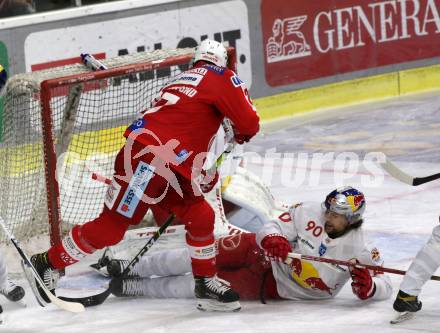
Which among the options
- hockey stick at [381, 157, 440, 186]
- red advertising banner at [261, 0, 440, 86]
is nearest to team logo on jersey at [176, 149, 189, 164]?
hockey stick at [381, 157, 440, 186]

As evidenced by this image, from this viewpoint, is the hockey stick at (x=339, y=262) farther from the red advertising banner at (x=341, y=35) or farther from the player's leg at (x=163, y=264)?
the red advertising banner at (x=341, y=35)

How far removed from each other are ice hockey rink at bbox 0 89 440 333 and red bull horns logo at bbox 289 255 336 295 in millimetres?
75

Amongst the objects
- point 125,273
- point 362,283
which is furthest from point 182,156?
point 362,283

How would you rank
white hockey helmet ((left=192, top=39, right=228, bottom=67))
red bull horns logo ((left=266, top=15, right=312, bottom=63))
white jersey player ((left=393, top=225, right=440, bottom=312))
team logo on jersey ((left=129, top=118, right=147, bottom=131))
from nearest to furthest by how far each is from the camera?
white jersey player ((left=393, top=225, right=440, bottom=312))
team logo on jersey ((left=129, top=118, right=147, bottom=131))
white hockey helmet ((left=192, top=39, right=228, bottom=67))
red bull horns logo ((left=266, top=15, right=312, bottom=63))

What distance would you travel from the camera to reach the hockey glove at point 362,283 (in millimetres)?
4418

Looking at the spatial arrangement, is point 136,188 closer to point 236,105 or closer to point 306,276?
point 236,105

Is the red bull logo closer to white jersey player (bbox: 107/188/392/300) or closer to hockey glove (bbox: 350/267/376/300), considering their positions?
white jersey player (bbox: 107/188/392/300)

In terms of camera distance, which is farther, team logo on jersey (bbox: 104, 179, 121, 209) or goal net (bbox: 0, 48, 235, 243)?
goal net (bbox: 0, 48, 235, 243)

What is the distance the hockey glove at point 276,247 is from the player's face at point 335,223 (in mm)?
177

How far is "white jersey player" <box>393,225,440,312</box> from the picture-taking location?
4160mm

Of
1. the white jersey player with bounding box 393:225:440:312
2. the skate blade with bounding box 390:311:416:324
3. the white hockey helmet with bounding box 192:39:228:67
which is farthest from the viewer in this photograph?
the white hockey helmet with bounding box 192:39:228:67

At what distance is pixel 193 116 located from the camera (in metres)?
4.51

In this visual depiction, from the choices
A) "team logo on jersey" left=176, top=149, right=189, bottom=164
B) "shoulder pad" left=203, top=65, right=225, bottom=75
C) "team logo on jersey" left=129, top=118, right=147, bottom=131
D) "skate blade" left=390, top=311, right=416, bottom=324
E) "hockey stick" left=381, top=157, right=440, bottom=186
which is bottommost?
"skate blade" left=390, top=311, right=416, bottom=324

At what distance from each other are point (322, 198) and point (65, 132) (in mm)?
1746
